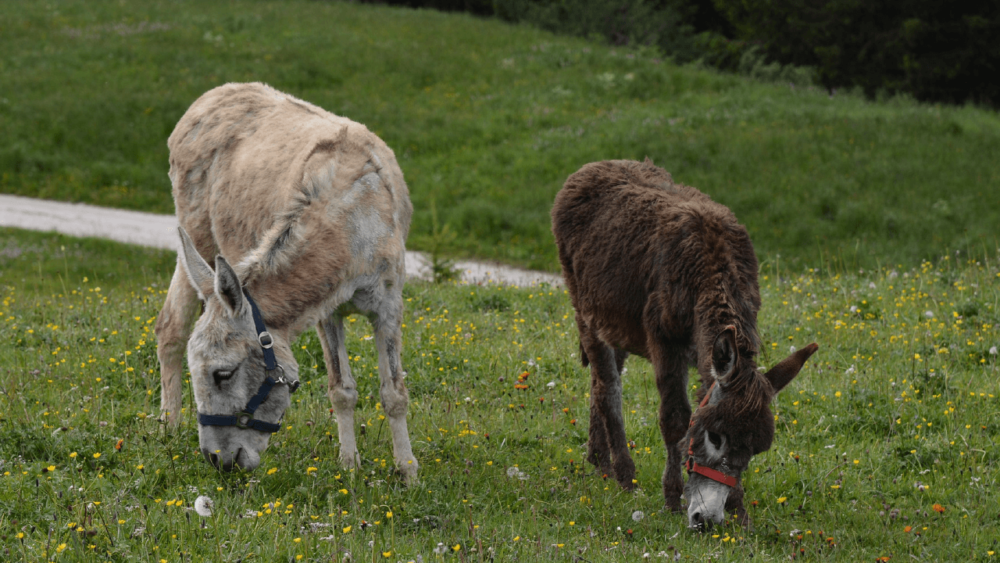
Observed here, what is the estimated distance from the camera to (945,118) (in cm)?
1917

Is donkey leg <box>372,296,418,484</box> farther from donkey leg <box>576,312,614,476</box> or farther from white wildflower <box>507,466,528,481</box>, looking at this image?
donkey leg <box>576,312,614,476</box>

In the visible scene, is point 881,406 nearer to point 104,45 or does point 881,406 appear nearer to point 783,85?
point 783,85

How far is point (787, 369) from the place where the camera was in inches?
168

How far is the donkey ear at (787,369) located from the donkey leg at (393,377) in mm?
2308

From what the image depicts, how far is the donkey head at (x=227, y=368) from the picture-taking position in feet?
13.8

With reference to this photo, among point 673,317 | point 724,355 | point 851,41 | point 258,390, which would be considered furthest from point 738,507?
point 851,41

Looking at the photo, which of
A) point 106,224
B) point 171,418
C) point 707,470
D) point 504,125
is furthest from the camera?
point 504,125

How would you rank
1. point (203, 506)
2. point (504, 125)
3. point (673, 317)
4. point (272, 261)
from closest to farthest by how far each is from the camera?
point (203, 506) → point (272, 261) → point (673, 317) → point (504, 125)

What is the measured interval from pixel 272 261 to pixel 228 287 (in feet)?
1.48

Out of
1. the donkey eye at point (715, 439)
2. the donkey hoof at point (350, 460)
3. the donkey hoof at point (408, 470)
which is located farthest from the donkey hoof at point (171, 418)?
the donkey eye at point (715, 439)

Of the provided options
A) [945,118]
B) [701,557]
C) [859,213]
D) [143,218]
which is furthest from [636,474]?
[945,118]

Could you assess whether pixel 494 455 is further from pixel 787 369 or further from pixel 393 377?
pixel 787 369

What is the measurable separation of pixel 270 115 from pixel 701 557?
454 centimetres

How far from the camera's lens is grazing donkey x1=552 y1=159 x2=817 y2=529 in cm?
419
